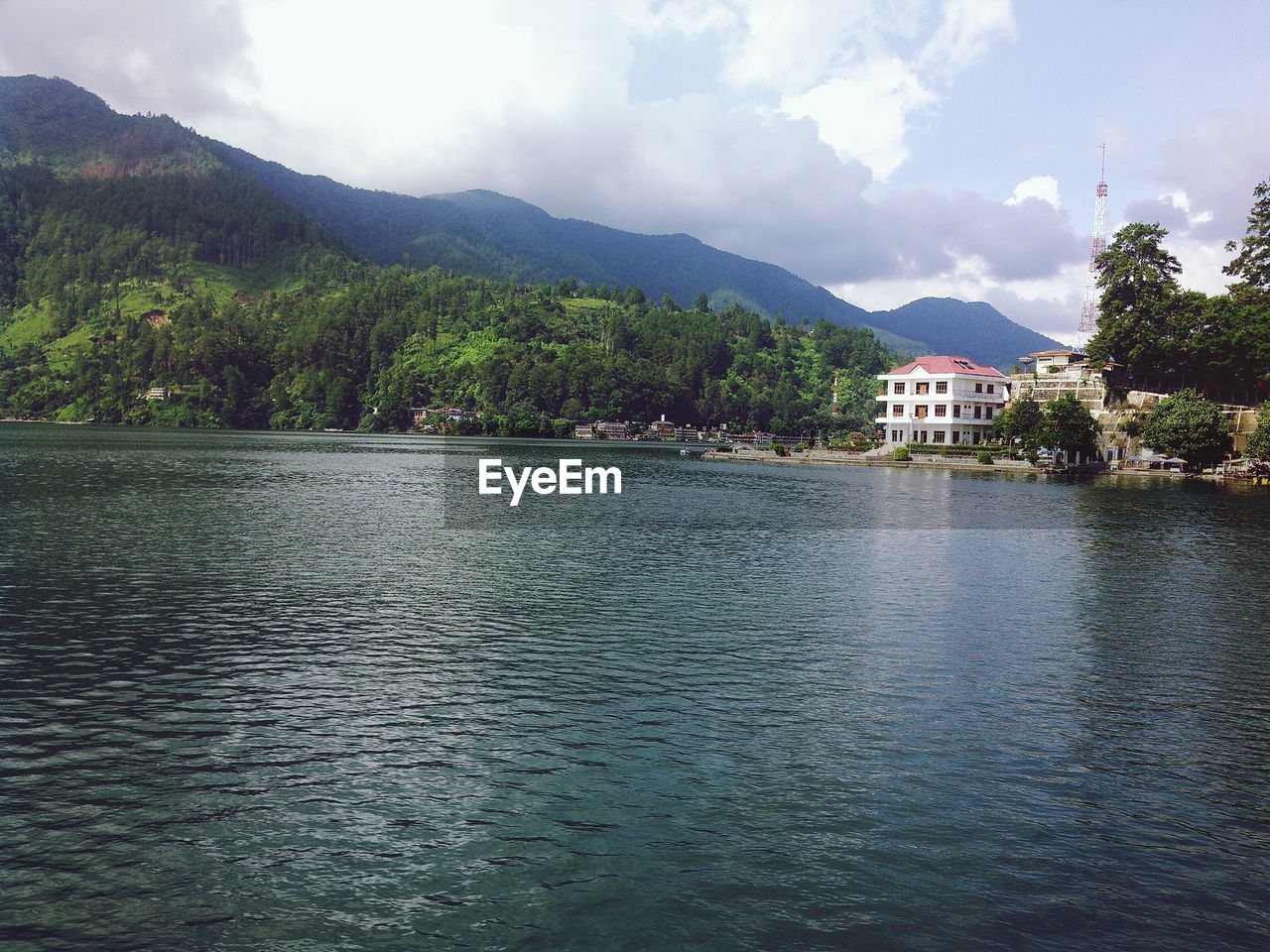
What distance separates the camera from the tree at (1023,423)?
15962 cm

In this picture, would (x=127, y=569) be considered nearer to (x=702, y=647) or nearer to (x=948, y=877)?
(x=702, y=647)

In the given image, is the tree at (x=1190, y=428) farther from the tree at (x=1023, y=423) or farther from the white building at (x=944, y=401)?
the white building at (x=944, y=401)

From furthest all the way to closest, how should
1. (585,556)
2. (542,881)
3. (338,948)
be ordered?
(585,556) < (542,881) < (338,948)

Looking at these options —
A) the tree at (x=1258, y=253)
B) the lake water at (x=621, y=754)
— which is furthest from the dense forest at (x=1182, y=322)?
the lake water at (x=621, y=754)

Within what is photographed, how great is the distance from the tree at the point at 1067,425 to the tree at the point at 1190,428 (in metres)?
10.5

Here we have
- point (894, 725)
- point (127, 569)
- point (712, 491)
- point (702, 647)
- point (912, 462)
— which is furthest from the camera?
point (912, 462)

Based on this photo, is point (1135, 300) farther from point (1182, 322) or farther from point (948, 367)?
point (948, 367)

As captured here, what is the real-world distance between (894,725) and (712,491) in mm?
79985

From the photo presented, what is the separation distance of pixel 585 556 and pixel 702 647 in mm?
21049

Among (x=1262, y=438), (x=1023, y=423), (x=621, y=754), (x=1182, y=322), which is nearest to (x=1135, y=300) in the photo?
(x=1182, y=322)

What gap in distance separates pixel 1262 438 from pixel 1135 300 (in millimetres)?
44696

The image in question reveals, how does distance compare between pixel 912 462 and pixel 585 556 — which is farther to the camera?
pixel 912 462

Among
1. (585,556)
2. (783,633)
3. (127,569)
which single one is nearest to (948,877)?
(783,633)

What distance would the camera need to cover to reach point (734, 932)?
14.2 meters
